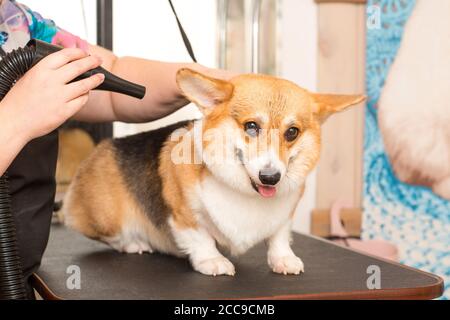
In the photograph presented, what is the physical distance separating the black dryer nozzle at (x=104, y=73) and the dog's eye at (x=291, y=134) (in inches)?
9.4

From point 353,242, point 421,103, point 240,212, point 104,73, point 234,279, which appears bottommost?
point 353,242

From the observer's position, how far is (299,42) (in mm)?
2018

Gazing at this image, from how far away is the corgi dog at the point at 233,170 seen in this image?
0.90 m

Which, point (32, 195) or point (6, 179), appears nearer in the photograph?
point (6, 179)

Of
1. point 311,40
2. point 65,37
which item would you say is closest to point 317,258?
point 65,37

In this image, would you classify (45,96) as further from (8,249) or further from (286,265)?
(286,265)

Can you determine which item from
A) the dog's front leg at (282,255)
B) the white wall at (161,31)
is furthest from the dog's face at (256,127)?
the white wall at (161,31)

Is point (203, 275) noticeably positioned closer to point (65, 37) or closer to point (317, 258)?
point (317, 258)

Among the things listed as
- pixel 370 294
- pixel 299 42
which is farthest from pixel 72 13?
pixel 370 294

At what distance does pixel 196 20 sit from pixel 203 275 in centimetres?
108

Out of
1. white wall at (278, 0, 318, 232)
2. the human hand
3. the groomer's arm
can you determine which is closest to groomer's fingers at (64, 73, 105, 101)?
the human hand

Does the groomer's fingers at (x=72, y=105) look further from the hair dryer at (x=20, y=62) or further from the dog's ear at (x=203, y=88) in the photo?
the dog's ear at (x=203, y=88)

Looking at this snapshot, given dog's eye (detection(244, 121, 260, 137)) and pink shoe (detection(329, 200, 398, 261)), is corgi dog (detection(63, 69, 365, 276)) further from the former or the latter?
pink shoe (detection(329, 200, 398, 261))

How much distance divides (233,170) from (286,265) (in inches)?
7.8
